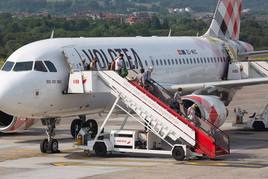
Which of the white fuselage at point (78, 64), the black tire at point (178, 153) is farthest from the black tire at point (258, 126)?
the black tire at point (178, 153)

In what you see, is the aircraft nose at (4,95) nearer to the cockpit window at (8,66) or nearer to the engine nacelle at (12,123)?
the cockpit window at (8,66)

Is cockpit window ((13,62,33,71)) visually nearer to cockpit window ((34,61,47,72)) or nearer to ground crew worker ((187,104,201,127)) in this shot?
cockpit window ((34,61,47,72))

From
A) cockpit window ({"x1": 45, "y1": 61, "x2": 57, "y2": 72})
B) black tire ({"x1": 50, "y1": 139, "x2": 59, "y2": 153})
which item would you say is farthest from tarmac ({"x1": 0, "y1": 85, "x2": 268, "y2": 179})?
cockpit window ({"x1": 45, "y1": 61, "x2": 57, "y2": 72})

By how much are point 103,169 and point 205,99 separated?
7156 mm

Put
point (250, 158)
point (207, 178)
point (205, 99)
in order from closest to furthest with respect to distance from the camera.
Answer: point (207, 178) → point (250, 158) → point (205, 99)

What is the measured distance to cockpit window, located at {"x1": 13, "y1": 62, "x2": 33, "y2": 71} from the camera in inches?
1153

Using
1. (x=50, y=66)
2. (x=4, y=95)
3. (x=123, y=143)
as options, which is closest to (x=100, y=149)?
(x=123, y=143)

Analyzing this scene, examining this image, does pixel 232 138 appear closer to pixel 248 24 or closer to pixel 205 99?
pixel 205 99

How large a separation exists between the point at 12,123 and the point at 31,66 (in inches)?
198

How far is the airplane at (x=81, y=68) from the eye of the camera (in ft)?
94.8

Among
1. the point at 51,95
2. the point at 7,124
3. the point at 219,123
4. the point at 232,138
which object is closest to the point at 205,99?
the point at 219,123

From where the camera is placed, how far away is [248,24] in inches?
5246

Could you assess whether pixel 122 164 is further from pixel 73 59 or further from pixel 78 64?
pixel 73 59

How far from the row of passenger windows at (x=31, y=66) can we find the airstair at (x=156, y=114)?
82 cm
